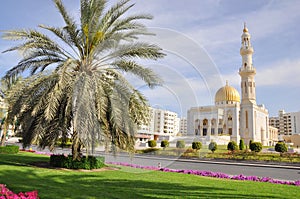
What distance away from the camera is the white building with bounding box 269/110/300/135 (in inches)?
4845

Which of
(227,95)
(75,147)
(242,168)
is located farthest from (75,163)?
(227,95)

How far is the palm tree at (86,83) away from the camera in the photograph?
9867 mm

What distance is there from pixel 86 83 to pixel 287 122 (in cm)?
13813

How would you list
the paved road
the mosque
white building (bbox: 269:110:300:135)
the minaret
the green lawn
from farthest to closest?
white building (bbox: 269:110:300:135)
the minaret
the mosque
the paved road
the green lawn

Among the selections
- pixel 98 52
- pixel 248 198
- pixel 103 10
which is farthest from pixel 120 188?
pixel 103 10

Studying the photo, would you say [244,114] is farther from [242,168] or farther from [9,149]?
[9,149]

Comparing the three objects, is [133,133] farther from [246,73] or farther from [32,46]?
[246,73]

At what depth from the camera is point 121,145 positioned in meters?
10.9

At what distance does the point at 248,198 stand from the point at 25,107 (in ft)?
28.5

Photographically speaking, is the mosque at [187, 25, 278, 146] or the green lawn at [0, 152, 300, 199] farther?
the mosque at [187, 25, 278, 146]

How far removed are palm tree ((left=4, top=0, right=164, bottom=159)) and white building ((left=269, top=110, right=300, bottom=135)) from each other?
428ft

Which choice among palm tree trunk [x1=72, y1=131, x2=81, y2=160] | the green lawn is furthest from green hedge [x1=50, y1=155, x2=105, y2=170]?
the green lawn

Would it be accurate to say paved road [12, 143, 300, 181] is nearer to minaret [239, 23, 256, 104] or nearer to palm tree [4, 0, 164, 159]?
palm tree [4, 0, 164, 159]

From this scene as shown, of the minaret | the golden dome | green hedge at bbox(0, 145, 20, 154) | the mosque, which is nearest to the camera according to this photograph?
green hedge at bbox(0, 145, 20, 154)
